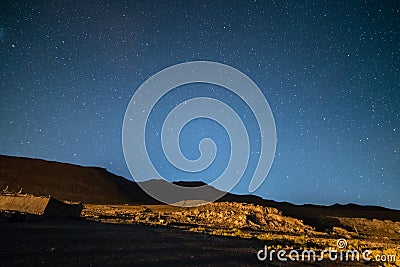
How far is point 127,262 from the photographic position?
6.78 metres

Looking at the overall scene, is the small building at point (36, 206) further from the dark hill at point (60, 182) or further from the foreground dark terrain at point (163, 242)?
the dark hill at point (60, 182)

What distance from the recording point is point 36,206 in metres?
15.1

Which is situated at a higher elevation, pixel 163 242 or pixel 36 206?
pixel 36 206

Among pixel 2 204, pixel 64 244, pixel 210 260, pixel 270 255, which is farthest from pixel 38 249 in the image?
pixel 2 204

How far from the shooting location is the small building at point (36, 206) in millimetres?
14911

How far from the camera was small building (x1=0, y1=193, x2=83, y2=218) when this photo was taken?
14.9 meters

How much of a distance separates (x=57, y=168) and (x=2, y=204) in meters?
61.2

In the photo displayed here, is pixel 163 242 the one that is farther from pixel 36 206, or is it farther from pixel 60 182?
pixel 60 182

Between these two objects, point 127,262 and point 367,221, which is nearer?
point 127,262

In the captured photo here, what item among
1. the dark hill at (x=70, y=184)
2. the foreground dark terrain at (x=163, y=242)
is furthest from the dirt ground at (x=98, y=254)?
the dark hill at (x=70, y=184)

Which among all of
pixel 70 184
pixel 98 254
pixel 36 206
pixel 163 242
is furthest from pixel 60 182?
pixel 98 254

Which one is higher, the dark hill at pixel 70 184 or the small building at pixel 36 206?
the dark hill at pixel 70 184

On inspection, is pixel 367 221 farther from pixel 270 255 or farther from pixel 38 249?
pixel 38 249

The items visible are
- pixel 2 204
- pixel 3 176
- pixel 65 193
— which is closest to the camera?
pixel 2 204
